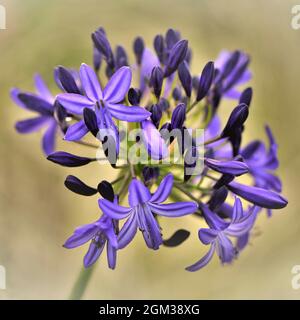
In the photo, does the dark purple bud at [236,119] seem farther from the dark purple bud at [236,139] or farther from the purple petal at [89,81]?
the purple petal at [89,81]

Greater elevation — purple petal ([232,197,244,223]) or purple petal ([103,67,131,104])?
purple petal ([103,67,131,104])

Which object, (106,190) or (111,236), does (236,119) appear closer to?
(106,190)

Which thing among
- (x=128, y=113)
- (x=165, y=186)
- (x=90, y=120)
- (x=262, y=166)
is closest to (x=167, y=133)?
(x=128, y=113)

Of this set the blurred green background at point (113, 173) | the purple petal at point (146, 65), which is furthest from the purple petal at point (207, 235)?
the blurred green background at point (113, 173)

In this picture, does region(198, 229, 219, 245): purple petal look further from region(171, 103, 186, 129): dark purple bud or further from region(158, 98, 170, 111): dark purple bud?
region(158, 98, 170, 111): dark purple bud

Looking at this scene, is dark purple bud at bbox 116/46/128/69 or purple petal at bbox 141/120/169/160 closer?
purple petal at bbox 141/120/169/160

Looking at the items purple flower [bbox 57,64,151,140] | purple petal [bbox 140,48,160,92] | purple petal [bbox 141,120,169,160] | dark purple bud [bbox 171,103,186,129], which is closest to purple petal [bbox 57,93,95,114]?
purple flower [bbox 57,64,151,140]

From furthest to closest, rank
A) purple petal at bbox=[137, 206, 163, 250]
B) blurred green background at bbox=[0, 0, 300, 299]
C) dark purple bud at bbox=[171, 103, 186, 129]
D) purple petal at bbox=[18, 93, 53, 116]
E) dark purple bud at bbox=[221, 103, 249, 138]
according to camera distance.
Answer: blurred green background at bbox=[0, 0, 300, 299]
purple petal at bbox=[18, 93, 53, 116]
dark purple bud at bbox=[221, 103, 249, 138]
dark purple bud at bbox=[171, 103, 186, 129]
purple petal at bbox=[137, 206, 163, 250]
